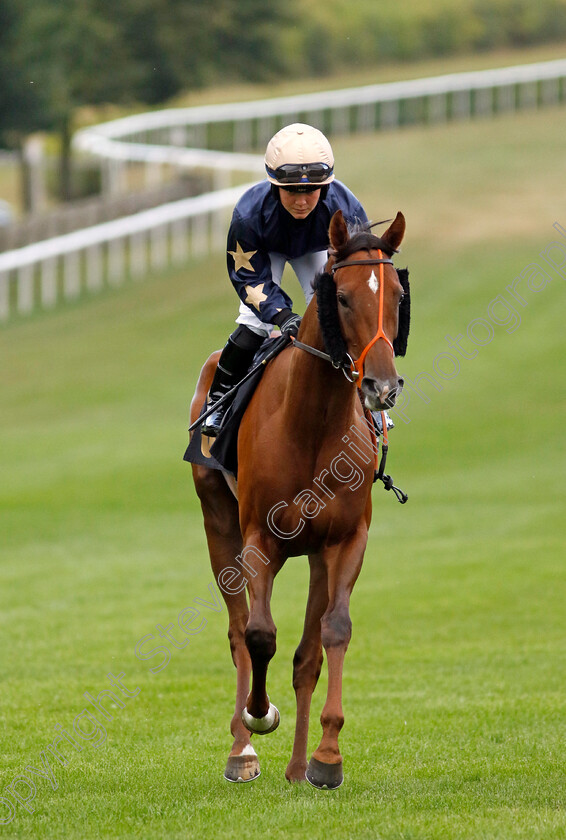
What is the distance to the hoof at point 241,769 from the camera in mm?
6793

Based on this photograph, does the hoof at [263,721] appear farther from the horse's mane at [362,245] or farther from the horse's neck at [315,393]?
the horse's mane at [362,245]

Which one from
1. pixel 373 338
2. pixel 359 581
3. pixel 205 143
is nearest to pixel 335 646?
pixel 373 338

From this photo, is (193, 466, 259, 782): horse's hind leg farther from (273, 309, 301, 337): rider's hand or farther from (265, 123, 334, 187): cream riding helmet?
(265, 123, 334, 187): cream riding helmet

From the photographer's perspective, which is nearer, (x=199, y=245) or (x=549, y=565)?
(x=549, y=565)

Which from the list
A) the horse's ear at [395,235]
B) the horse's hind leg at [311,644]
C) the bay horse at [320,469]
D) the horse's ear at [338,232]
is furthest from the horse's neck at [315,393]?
the horse's hind leg at [311,644]

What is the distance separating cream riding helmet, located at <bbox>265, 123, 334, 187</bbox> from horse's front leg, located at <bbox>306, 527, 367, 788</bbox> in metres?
1.81

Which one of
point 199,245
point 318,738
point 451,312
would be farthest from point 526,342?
point 318,738

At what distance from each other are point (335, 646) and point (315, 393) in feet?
4.03

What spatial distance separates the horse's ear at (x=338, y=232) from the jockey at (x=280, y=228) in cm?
41

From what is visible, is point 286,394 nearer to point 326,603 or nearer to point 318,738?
point 326,603

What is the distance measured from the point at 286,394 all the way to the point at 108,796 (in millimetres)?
2174

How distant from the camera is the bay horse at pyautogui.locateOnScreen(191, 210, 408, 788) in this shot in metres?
5.83

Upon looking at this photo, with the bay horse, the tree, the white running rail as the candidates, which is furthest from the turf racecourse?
the tree

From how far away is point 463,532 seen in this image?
16422 mm
